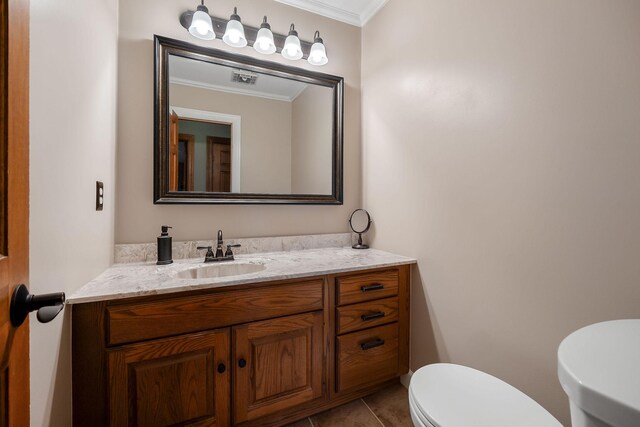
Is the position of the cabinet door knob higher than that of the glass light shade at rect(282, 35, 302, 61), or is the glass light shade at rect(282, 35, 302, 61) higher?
the glass light shade at rect(282, 35, 302, 61)

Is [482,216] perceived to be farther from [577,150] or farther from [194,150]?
[194,150]

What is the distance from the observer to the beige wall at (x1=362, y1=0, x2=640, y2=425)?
0.91 m

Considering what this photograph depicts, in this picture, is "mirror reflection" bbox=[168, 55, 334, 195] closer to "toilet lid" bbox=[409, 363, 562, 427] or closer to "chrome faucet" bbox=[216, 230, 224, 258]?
"chrome faucet" bbox=[216, 230, 224, 258]

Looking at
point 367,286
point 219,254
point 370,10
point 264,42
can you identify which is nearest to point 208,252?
point 219,254

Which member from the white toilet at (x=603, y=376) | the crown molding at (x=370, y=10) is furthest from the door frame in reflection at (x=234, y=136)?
the white toilet at (x=603, y=376)

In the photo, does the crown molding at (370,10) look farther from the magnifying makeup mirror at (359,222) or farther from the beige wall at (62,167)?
the beige wall at (62,167)

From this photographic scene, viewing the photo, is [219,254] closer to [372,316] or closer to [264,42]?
[372,316]

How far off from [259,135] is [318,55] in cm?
70

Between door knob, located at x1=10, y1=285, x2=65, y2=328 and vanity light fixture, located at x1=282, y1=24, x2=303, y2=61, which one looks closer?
door knob, located at x1=10, y1=285, x2=65, y2=328

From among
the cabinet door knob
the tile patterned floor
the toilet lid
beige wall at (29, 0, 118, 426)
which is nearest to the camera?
beige wall at (29, 0, 118, 426)

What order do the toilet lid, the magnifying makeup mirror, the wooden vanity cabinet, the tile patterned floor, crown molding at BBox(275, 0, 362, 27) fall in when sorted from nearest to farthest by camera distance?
the toilet lid
the wooden vanity cabinet
the tile patterned floor
crown molding at BBox(275, 0, 362, 27)
the magnifying makeup mirror

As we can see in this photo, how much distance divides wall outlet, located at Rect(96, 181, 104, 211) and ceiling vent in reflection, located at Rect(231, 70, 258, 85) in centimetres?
101

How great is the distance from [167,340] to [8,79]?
0.99 metres

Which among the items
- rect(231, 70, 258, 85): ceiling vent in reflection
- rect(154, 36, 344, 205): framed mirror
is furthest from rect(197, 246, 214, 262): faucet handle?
rect(231, 70, 258, 85): ceiling vent in reflection
